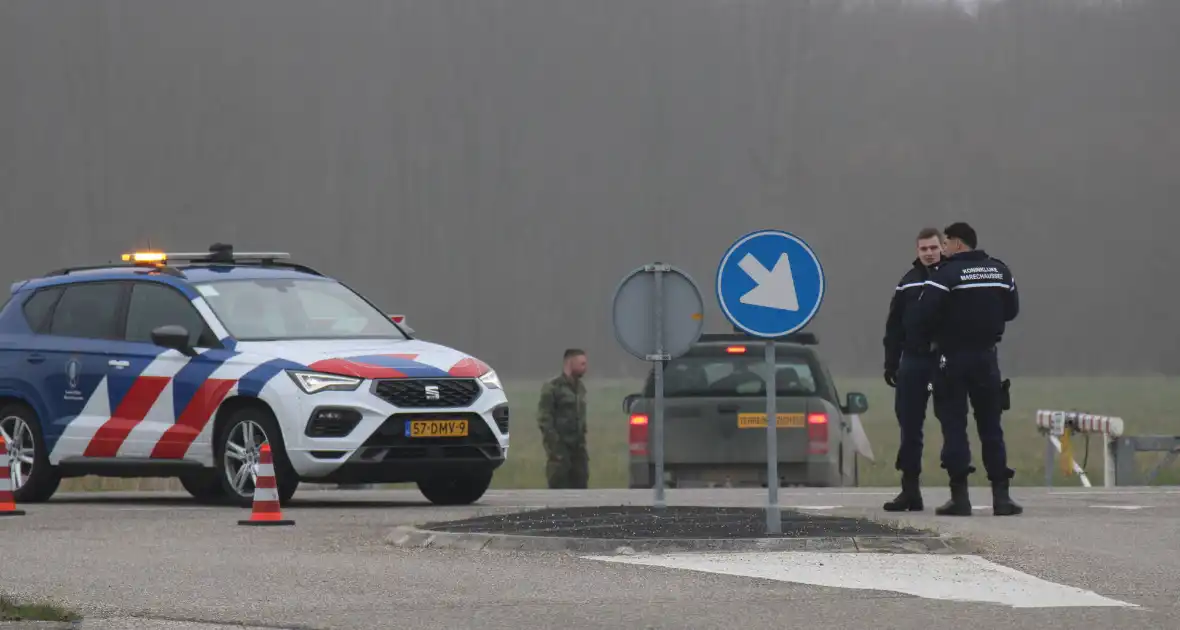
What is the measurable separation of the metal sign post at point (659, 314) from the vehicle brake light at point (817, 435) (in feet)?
15.8

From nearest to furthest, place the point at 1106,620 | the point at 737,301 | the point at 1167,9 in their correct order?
the point at 1106,620
the point at 737,301
the point at 1167,9

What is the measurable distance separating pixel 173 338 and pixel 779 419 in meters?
5.64

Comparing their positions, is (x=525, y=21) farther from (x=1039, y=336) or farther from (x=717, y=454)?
(x=717, y=454)

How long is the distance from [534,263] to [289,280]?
167m

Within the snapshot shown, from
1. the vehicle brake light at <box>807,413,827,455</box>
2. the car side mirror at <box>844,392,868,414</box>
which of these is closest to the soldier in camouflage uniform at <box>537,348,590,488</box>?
the car side mirror at <box>844,392,868,414</box>

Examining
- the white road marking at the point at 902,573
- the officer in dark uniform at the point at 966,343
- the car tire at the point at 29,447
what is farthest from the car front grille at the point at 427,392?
the white road marking at the point at 902,573

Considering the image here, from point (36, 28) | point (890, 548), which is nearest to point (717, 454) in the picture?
point (890, 548)

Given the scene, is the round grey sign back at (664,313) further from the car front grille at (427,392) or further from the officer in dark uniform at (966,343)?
the car front grille at (427,392)

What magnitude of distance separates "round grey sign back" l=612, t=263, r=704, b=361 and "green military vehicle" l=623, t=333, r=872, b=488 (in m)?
4.54

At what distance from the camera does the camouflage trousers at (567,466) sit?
23.6 metres

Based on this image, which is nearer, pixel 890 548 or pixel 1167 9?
pixel 890 548

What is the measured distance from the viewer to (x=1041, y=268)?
606 feet

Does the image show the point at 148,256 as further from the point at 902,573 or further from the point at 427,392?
the point at 902,573

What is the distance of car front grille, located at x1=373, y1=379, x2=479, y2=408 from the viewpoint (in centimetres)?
1617
